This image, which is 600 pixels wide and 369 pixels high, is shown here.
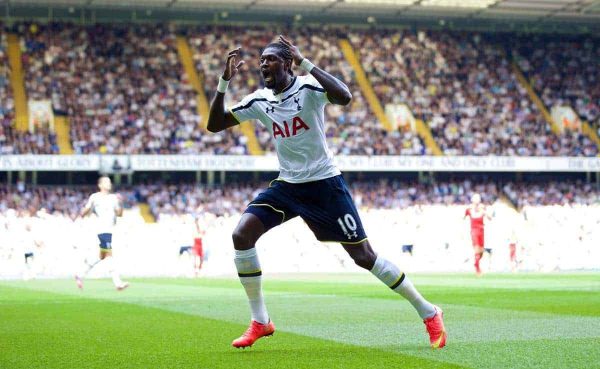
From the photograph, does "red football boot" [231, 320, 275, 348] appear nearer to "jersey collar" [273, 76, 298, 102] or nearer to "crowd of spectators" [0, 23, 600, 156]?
"jersey collar" [273, 76, 298, 102]

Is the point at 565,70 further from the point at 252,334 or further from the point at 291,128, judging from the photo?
the point at 252,334

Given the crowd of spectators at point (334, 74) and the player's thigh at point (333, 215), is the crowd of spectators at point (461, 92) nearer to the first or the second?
the crowd of spectators at point (334, 74)

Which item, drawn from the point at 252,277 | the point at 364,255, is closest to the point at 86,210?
the point at 252,277

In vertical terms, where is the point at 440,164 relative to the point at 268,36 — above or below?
below

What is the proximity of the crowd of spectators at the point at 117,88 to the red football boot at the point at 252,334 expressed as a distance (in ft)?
123

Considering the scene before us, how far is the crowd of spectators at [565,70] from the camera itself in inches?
2186

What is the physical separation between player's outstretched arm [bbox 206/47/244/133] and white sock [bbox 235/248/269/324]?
115cm

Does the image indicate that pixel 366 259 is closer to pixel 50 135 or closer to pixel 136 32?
pixel 50 135

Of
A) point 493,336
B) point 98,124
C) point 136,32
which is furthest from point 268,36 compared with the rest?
point 493,336

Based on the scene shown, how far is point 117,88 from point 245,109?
41042mm

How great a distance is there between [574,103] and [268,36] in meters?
17.2

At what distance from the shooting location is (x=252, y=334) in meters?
8.79

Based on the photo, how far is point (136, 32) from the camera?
171ft

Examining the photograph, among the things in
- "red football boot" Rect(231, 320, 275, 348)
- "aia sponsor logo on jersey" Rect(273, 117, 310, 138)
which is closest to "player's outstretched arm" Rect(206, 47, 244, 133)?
"aia sponsor logo on jersey" Rect(273, 117, 310, 138)
